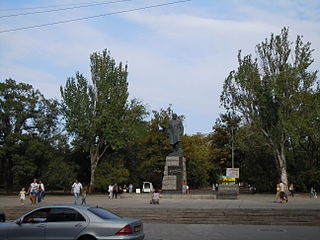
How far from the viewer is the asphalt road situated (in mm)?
13031

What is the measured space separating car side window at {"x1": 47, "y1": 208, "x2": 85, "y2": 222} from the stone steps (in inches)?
357

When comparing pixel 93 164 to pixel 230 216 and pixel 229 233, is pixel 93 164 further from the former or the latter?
pixel 229 233

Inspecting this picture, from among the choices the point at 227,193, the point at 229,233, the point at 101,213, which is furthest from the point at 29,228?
the point at 227,193

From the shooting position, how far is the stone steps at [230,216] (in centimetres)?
1731

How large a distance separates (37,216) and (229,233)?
6.96 metres

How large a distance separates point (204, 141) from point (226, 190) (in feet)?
140

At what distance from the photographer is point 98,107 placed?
1911 inches

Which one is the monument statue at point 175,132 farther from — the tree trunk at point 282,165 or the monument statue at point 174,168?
the tree trunk at point 282,165

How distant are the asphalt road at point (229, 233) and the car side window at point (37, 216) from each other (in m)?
3.79

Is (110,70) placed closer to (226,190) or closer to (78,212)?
(226,190)

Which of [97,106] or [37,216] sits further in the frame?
[97,106]

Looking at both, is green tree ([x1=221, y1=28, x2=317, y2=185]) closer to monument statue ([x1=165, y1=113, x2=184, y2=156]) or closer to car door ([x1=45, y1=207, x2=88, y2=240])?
monument statue ([x1=165, y1=113, x2=184, y2=156])

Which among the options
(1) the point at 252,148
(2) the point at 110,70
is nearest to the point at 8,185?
(2) the point at 110,70

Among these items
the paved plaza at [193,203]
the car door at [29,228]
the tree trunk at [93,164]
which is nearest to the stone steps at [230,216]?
the paved plaza at [193,203]
